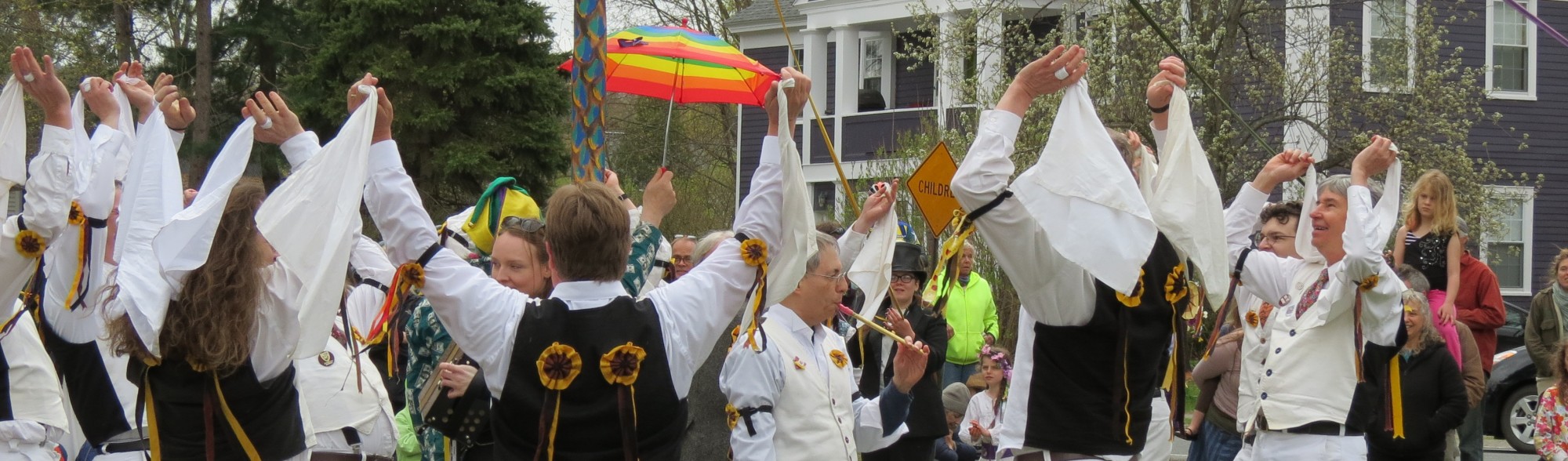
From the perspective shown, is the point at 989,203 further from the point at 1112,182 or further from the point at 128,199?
the point at 128,199

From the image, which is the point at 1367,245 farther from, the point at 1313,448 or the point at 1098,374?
the point at 1098,374

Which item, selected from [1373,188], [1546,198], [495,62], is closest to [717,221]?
[495,62]

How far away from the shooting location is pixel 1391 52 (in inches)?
789

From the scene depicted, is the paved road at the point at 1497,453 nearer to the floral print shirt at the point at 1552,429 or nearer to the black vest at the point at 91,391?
the floral print shirt at the point at 1552,429

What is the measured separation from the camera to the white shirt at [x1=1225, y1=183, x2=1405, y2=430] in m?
6.13

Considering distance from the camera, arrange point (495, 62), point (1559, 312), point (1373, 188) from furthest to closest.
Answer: point (495, 62), point (1559, 312), point (1373, 188)

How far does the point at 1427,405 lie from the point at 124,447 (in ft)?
20.4

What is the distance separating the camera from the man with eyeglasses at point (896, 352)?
7395mm

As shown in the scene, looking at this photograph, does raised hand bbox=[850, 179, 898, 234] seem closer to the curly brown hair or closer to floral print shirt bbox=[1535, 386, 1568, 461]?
the curly brown hair

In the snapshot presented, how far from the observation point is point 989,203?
455cm

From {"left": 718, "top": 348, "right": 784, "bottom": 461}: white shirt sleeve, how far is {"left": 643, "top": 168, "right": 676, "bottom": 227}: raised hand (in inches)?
30.4

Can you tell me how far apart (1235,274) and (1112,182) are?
210 cm

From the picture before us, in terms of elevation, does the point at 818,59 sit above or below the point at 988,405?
above

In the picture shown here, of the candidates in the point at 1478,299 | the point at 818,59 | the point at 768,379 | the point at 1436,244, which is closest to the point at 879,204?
the point at 768,379
